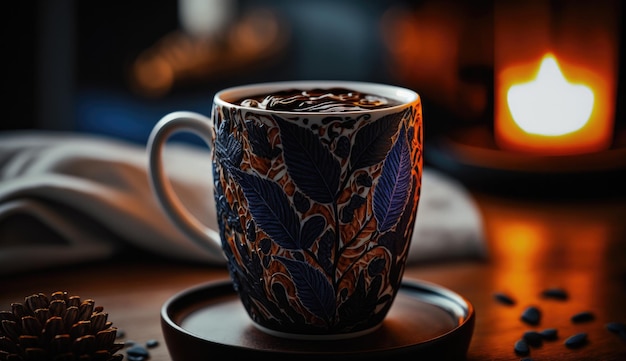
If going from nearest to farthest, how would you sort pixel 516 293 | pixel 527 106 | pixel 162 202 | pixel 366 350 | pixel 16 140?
pixel 366 350 < pixel 162 202 < pixel 516 293 < pixel 16 140 < pixel 527 106

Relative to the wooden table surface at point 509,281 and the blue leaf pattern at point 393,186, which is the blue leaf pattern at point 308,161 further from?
the wooden table surface at point 509,281

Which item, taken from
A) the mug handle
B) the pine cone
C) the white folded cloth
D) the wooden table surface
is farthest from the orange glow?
the pine cone

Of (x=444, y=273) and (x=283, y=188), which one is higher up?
(x=283, y=188)

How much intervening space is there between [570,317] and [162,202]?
338mm

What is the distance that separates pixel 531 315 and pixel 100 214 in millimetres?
402

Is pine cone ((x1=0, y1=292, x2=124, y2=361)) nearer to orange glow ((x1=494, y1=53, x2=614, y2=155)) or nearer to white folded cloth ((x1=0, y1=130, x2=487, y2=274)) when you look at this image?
white folded cloth ((x1=0, y1=130, x2=487, y2=274))

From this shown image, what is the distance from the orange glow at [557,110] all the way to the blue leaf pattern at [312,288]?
60 cm

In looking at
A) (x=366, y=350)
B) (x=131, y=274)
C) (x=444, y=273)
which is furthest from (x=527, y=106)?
(x=366, y=350)

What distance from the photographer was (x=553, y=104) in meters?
1.12

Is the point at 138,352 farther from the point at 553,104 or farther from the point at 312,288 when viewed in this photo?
the point at 553,104

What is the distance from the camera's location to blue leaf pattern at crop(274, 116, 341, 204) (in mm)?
550

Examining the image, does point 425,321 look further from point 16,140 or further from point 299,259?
point 16,140

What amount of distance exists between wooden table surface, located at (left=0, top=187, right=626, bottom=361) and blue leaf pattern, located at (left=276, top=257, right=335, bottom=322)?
113 mm

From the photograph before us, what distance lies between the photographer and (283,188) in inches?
22.0
